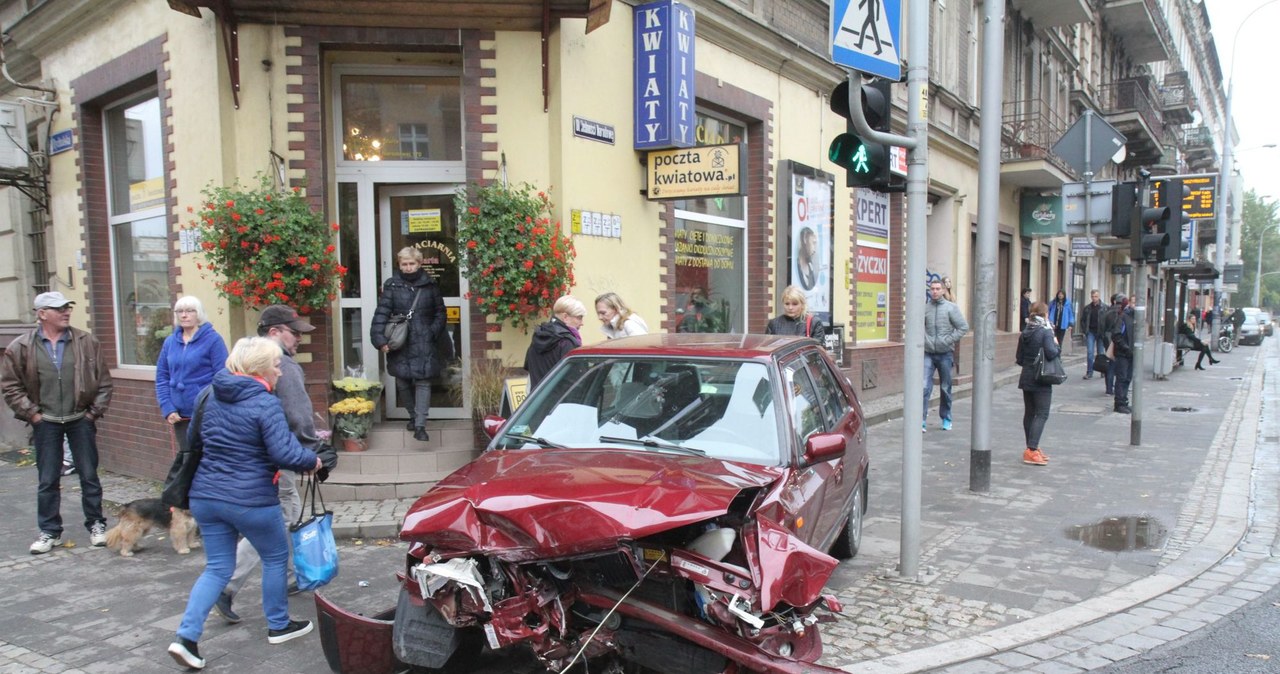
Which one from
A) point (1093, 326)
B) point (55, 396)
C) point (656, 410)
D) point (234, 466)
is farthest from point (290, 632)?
point (1093, 326)

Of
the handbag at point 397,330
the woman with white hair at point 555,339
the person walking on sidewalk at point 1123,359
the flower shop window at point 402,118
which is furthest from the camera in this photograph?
the person walking on sidewalk at point 1123,359

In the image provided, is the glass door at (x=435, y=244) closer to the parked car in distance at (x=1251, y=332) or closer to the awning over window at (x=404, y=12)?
the awning over window at (x=404, y=12)

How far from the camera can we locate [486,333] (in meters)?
7.60

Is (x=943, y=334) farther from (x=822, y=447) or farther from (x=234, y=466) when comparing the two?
(x=234, y=466)

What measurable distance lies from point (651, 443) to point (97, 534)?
15.8 feet

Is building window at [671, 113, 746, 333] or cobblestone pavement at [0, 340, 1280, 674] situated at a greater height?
building window at [671, 113, 746, 333]

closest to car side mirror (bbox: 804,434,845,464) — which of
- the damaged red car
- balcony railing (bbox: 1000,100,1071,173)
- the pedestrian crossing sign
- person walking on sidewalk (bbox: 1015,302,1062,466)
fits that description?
the damaged red car

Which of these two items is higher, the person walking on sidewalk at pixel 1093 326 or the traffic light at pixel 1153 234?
the traffic light at pixel 1153 234

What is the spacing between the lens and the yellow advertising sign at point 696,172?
8148 millimetres

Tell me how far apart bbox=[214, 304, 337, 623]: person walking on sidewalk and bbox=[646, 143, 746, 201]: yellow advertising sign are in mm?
4423

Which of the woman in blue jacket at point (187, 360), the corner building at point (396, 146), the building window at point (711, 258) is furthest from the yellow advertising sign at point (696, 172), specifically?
the woman in blue jacket at point (187, 360)

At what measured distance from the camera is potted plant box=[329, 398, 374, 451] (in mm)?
7195

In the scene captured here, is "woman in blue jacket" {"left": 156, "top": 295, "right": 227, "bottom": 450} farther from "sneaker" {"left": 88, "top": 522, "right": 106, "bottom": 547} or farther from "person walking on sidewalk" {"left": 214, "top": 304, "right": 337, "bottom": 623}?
"sneaker" {"left": 88, "top": 522, "right": 106, "bottom": 547}

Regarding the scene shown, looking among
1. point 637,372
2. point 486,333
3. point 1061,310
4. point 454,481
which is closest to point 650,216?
point 486,333
